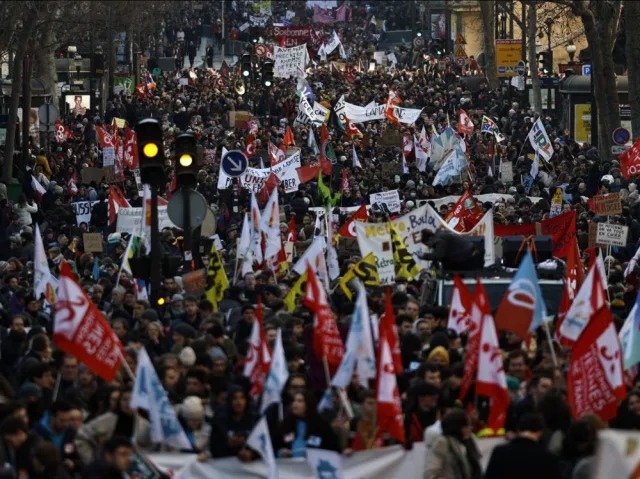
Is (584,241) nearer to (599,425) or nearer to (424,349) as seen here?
(424,349)

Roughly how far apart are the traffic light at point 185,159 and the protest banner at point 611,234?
473cm

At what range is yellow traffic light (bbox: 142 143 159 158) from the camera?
18750mm

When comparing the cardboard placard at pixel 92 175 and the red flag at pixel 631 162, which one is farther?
the cardboard placard at pixel 92 175

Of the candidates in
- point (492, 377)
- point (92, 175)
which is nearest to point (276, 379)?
point (492, 377)

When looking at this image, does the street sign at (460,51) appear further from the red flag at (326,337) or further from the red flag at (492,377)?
the red flag at (492,377)

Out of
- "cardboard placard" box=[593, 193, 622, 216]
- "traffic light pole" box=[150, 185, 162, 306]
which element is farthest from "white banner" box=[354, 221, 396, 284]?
"cardboard placard" box=[593, 193, 622, 216]

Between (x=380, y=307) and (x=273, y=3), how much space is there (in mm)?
98067

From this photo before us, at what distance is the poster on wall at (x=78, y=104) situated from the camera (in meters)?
54.0

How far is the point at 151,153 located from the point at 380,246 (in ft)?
8.71

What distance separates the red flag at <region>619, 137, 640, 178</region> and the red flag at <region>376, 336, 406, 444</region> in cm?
1749

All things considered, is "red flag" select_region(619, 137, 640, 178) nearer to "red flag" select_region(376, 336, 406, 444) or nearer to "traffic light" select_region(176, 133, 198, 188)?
"traffic light" select_region(176, 133, 198, 188)

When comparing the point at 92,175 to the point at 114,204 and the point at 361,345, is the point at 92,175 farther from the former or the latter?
the point at 361,345

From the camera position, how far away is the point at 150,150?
18766 millimetres

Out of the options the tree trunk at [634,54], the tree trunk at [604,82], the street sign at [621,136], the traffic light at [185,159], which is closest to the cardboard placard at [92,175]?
the street sign at [621,136]
